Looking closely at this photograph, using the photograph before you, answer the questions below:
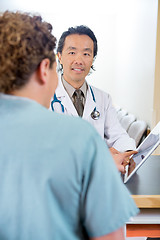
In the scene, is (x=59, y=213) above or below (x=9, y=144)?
below

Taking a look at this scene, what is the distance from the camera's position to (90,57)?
211 cm

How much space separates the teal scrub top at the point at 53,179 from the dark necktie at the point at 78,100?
1432 millimetres

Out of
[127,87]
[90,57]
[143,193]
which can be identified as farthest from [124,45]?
[143,193]

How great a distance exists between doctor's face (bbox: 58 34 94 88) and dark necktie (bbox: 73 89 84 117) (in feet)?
0.20

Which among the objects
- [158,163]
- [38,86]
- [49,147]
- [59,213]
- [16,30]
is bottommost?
[158,163]

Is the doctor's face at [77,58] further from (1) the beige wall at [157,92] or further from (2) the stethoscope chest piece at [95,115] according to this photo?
(1) the beige wall at [157,92]

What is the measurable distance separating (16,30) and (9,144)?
240 millimetres

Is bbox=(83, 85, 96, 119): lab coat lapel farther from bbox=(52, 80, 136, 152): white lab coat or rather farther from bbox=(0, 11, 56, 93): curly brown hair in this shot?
bbox=(0, 11, 56, 93): curly brown hair

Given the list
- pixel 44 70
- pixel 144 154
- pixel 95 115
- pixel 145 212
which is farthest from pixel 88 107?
pixel 44 70

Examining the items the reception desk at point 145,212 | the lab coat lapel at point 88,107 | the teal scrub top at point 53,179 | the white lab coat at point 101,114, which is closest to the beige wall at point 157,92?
the white lab coat at point 101,114

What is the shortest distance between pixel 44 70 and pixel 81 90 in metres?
1.44

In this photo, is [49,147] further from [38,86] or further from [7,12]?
[7,12]

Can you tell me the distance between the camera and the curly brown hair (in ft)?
2.23

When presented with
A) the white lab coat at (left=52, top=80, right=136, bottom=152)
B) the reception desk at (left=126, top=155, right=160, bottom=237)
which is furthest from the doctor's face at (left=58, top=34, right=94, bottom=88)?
the reception desk at (left=126, top=155, right=160, bottom=237)
